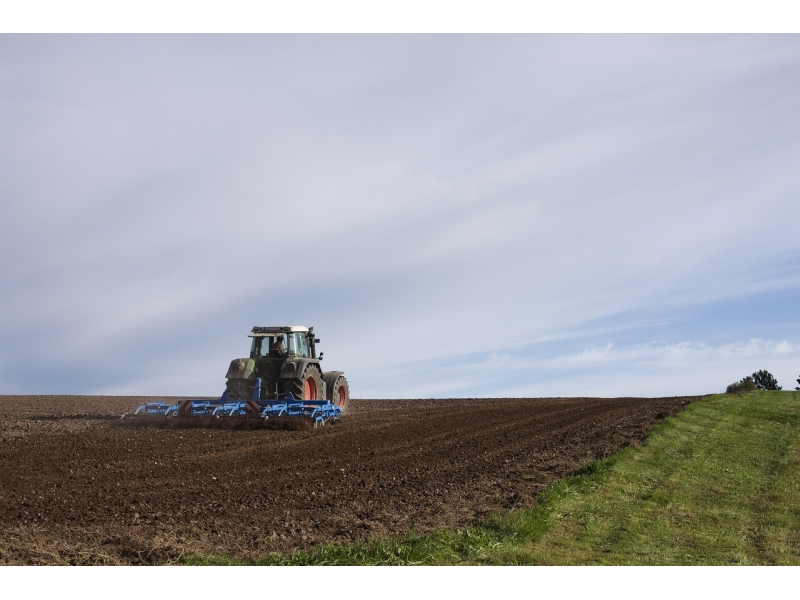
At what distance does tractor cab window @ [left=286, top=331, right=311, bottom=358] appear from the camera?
21359mm

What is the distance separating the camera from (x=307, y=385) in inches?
844

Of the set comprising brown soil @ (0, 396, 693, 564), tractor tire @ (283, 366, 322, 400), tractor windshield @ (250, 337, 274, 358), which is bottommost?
brown soil @ (0, 396, 693, 564)

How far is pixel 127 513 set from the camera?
909cm

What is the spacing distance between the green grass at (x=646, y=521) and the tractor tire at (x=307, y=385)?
9.26 m

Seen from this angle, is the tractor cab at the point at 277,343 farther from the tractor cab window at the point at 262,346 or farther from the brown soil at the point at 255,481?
the brown soil at the point at 255,481

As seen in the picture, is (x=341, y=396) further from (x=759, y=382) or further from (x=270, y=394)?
(x=759, y=382)

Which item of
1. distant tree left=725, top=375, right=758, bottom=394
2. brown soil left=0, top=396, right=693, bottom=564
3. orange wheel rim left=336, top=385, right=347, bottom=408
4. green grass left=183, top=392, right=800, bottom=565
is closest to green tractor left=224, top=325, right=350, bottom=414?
orange wheel rim left=336, top=385, right=347, bottom=408

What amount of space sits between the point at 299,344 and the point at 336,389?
210 centimetres

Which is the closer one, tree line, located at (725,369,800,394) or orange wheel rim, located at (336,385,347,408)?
orange wheel rim, located at (336,385,347,408)

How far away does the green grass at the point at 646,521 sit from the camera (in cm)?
764

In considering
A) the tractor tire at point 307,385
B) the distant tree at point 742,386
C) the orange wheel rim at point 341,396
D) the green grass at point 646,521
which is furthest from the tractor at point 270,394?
the distant tree at point 742,386

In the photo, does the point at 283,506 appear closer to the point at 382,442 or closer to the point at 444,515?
the point at 444,515

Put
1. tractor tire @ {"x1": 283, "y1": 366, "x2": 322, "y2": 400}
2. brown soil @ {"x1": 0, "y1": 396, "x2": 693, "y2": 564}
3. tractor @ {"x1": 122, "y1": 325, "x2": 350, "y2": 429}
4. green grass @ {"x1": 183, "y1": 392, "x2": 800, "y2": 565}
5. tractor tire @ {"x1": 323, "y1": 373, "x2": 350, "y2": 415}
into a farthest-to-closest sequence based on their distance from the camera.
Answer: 1. tractor tire @ {"x1": 323, "y1": 373, "x2": 350, "y2": 415}
2. tractor tire @ {"x1": 283, "y1": 366, "x2": 322, "y2": 400}
3. tractor @ {"x1": 122, "y1": 325, "x2": 350, "y2": 429}
4. brown soil @ {"x1": 0, "y1": 396, "x2": 693, "y2": 564}
5. green grass @ {"x1": 183, "y1": 392, "x2": 800, "y2": 565}

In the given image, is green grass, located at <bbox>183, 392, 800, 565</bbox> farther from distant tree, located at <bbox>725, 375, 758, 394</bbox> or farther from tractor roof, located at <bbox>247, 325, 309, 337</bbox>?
distant tree, located at <bbox>725, 375, 758, 394</bbox>
